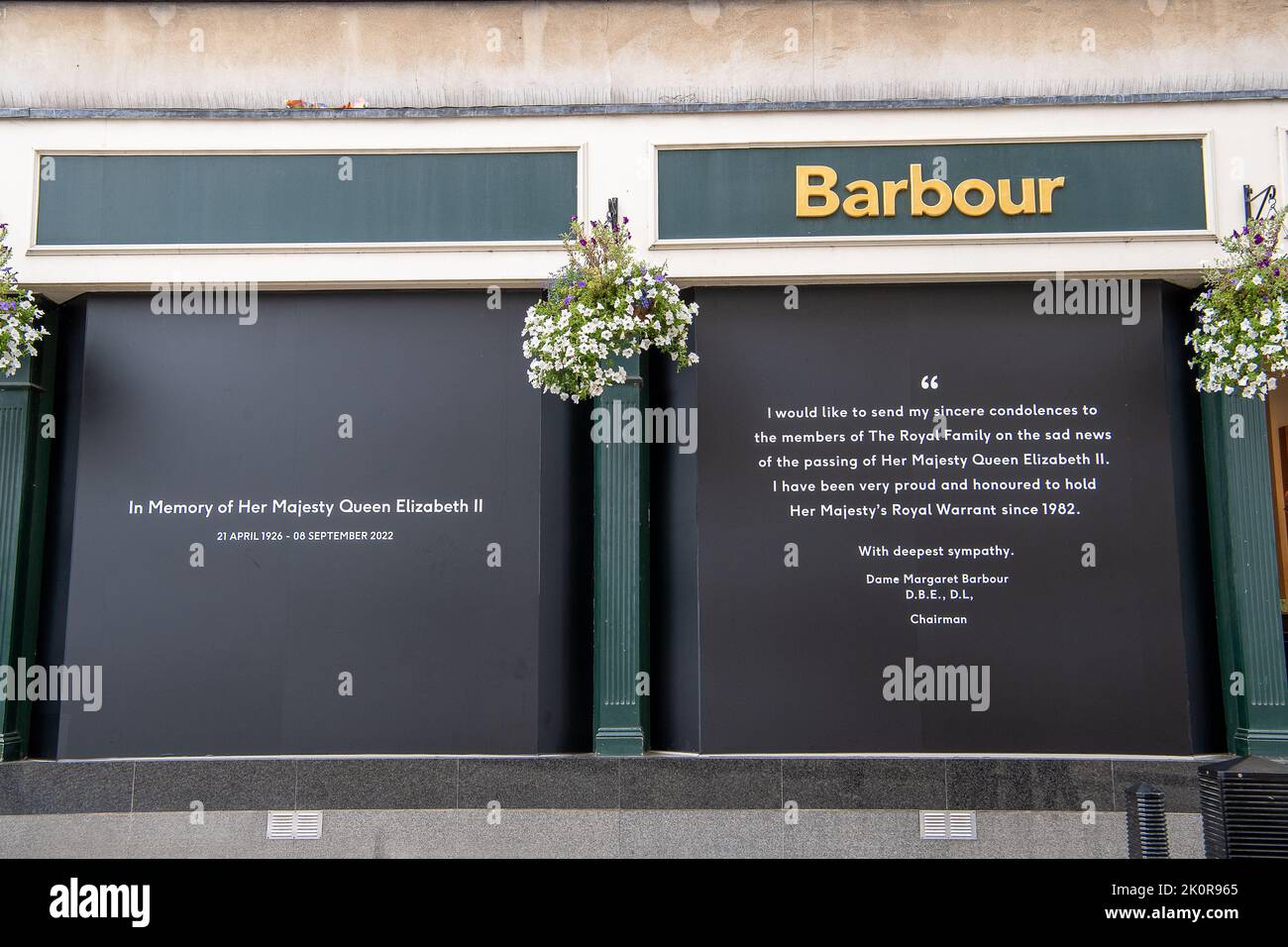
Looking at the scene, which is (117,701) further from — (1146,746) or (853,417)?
(1146,746)

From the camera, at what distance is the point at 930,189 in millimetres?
7902

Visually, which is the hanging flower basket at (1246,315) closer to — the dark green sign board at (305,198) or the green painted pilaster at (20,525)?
the dark green sign board at (305,198)

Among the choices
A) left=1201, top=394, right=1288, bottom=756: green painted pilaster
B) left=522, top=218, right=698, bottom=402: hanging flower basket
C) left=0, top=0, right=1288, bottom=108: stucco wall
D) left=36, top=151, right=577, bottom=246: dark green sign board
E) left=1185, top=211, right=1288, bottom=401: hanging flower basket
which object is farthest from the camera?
left=0, top=0, right=1288, bottom=108: stucco wall

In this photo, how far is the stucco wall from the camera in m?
8.23

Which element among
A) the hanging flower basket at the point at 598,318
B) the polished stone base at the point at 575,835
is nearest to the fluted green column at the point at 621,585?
the hanging flower basket at the point at 598,318

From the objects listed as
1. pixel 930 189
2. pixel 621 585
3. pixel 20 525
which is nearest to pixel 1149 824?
pixel 621 585

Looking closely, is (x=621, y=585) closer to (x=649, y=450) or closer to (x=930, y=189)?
(x=649, y=450)

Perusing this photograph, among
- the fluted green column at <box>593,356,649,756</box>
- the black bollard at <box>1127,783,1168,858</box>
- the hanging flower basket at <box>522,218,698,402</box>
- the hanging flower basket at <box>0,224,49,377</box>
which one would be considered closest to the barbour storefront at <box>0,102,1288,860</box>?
the fluted green column at <box>593,356,649,756</box>

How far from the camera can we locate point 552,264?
789cm

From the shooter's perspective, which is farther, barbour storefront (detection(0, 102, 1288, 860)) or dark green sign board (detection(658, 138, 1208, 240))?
dark green sign board (detection(658, 138, 1208, 240))

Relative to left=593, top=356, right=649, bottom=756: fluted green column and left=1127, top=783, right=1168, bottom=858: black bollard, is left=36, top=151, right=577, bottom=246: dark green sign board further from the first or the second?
left=1127, top=783, right=1168, bottom=858: black bollard

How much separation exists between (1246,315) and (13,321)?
9.10 metres

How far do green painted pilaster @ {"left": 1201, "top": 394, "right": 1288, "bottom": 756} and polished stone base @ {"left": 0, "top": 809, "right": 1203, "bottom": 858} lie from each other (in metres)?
0.91
